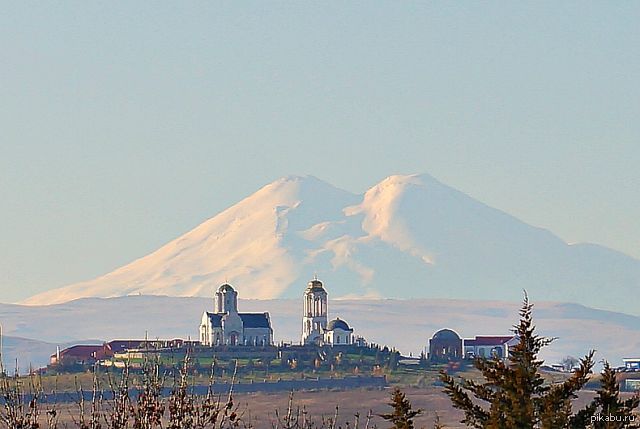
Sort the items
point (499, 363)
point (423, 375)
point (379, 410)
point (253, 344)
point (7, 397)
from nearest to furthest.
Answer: point (7, 397) → point (499, 363) → point (379, 410) → point (423, 375) → point (253, 344)

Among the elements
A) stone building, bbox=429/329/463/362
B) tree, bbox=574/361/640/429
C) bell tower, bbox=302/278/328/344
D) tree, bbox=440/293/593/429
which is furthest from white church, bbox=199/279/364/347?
tree, bbox=440/293/593/429

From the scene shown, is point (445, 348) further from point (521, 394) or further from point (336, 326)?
point (521, 394)

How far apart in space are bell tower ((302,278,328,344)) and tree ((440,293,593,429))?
5745 inches

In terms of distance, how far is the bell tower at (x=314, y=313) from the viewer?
557ft

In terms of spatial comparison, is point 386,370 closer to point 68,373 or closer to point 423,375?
point 423,375

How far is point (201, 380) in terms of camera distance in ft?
434

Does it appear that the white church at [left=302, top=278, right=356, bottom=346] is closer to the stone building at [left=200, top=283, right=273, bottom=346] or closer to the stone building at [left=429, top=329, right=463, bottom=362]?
the stone building at [left=200, top=283, right=273, bottom=346]

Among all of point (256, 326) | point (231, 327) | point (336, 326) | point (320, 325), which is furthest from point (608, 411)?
point (320, 325)

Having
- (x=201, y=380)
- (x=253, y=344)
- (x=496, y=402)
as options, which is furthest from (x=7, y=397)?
(x=253, y=344)

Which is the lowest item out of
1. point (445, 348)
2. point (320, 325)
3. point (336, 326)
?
point (445, 348)

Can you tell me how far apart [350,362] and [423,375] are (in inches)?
299

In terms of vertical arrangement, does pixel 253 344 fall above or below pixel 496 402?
above

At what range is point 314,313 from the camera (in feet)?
570

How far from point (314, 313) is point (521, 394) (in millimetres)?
152647
